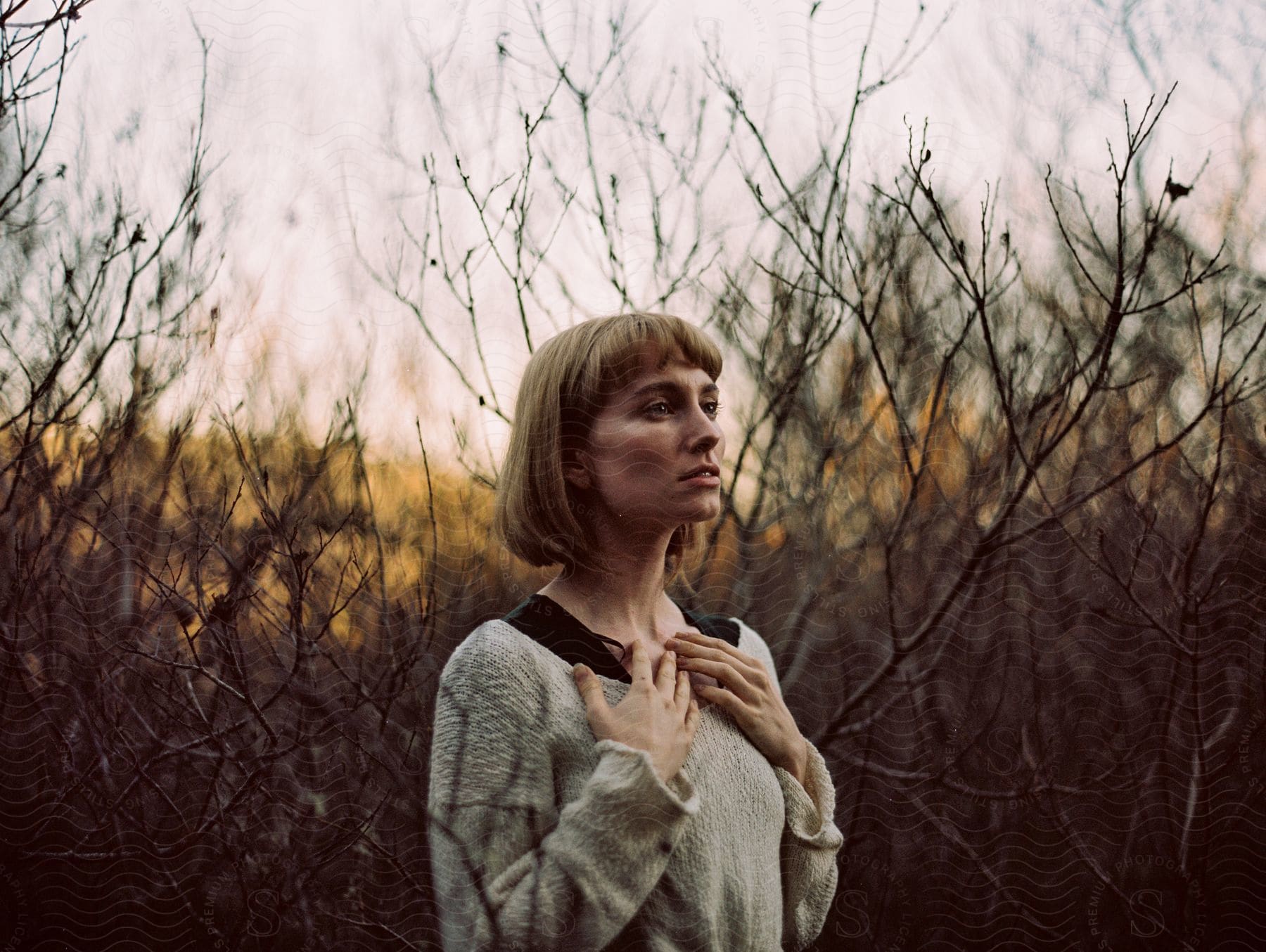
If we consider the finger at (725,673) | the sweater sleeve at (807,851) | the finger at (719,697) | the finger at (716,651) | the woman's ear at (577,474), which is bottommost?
the sweater sleeve at (807,851)

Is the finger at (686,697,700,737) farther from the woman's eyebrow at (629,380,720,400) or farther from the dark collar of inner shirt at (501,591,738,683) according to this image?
the woman's eyebrow at (629,380,720,400)

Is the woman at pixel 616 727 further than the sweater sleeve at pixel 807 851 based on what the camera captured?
No

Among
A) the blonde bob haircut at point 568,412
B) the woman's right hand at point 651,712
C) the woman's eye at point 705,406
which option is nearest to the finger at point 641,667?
the woman's right hand at point 651,712

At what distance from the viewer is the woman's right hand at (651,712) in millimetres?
771

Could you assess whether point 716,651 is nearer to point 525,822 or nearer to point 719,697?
point 719,697

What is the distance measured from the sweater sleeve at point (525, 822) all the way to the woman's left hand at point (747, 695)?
11 centimetres

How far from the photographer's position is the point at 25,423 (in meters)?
1.21

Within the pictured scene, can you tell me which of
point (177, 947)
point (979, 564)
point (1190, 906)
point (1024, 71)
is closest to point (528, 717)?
point (177, 947)

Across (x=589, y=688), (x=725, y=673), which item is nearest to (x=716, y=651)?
(x=725, y=673)

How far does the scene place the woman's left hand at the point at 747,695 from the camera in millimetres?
863

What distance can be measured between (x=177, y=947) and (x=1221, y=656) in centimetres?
142

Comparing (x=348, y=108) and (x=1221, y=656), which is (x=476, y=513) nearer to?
(x=348, y=108)

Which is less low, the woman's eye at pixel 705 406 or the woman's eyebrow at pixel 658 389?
the woman's eyebrow at pixel 658 389

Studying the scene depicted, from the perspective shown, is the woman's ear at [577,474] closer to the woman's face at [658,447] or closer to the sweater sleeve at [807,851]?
the woman's face at [658,447]
